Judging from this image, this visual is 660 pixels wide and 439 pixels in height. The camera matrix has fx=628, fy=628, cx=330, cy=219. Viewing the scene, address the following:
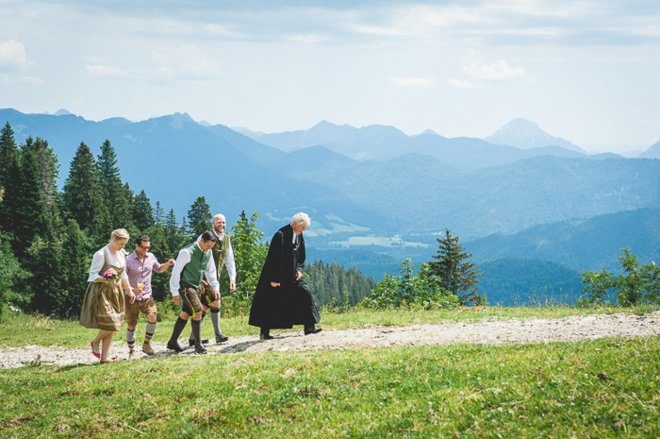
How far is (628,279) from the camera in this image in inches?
801

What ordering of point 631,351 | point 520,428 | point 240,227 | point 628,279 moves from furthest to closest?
1. point 240,227
2. point 628,279
3. point 631,351
4. point 520,428

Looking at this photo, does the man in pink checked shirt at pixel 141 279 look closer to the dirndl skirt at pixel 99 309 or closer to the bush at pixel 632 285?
the dirndl skirt at pixel 99 309

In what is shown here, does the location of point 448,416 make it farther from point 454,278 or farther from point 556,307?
point 454,278

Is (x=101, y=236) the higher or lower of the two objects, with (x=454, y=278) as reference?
higher

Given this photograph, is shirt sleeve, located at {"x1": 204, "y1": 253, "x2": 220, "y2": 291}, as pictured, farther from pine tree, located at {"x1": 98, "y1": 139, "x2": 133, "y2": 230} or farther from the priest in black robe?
pine tree, located at {"x1": 98, "y1": 139, "x2": 133, "y2": 230}

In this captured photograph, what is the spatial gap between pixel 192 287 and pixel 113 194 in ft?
269

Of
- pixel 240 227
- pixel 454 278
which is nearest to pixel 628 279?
pixel 240 227

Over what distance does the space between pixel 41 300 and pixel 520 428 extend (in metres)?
66.3

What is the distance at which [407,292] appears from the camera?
22.1 metres

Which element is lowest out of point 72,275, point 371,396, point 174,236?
point 371,396

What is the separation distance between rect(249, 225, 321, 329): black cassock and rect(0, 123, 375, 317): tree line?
1509cm

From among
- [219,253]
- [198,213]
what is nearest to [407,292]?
[219,253]

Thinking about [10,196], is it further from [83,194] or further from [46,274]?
[83,194]

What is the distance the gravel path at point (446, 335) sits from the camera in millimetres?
13016
